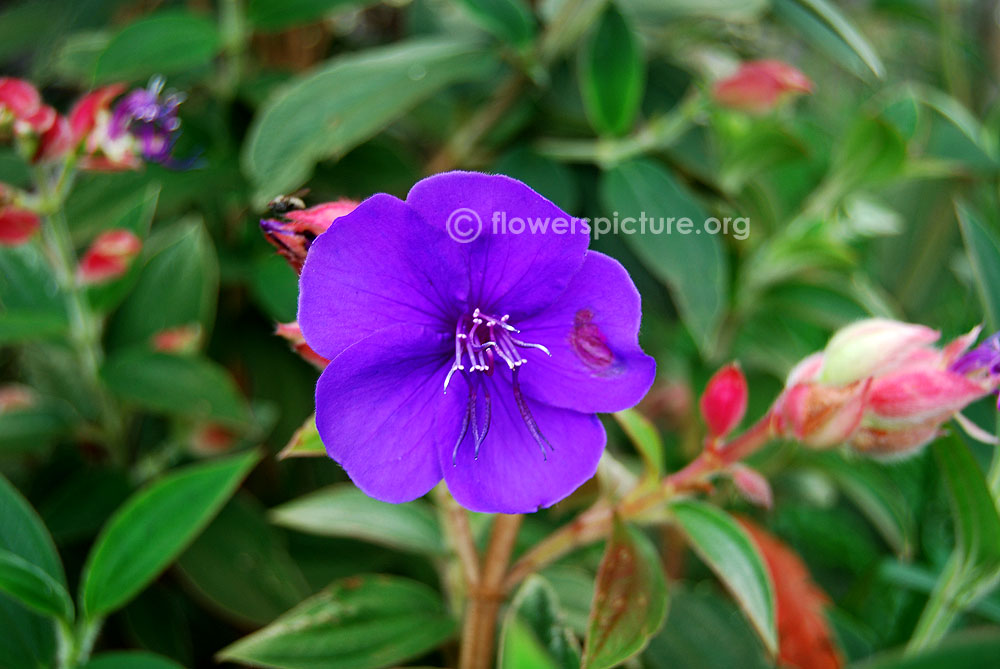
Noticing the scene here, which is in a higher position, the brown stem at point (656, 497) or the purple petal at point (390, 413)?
the purple petal at point (390, 413)

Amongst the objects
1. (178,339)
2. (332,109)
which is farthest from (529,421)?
(178,339)

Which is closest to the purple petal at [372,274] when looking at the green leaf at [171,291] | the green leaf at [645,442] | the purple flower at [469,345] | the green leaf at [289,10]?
the purple flower at [469,345]

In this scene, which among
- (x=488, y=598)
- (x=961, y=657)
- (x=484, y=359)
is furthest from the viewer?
(x=488, y=598)

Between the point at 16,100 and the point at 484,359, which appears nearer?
the point at 484,359

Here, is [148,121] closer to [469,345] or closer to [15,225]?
[15,225]

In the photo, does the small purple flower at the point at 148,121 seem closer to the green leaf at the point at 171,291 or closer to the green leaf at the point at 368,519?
the green leaf at the point at 171,291

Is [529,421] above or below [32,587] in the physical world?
above

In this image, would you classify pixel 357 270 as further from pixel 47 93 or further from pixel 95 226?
pixel 47 93

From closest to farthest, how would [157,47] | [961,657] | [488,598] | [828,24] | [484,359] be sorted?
[961,657] → [484,359] → [488,598] → [828,24] → [157,47]
